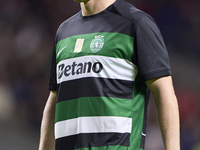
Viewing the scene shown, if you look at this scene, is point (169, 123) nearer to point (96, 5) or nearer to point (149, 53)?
point (149, 53)

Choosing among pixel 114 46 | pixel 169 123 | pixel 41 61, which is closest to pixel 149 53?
pixel 114 46

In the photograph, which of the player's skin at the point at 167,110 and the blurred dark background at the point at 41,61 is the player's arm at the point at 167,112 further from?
the blurred dark background at the point at 41,61

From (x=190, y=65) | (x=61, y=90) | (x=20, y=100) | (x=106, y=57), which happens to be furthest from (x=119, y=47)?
(x=20, y=100)

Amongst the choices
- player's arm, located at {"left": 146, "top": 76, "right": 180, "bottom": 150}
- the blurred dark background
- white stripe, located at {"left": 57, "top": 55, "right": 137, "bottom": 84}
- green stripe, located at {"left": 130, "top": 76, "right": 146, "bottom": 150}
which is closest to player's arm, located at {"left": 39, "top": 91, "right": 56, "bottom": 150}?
white stripe, located at {"left": 57, "top": 55, "right": 137, "bottom": 84}

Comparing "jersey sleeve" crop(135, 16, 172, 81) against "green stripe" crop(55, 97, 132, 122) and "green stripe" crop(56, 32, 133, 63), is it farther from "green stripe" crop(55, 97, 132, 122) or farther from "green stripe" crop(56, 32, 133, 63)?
"green stripe" crop(55, 97, 132, 122)

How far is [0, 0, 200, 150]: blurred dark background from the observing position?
460 cm

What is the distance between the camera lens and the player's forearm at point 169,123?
61.8 inches

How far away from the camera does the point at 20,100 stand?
4.90 meters

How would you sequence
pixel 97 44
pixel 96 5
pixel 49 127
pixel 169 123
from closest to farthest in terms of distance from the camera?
pixel 169 123, pixel 97 44, pixel 96 5, pixel 49 127

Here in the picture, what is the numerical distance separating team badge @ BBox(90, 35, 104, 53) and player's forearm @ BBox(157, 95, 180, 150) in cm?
33

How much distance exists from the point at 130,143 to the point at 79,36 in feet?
1.66

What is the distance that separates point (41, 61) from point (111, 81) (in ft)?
11.0

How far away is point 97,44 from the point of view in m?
1.70

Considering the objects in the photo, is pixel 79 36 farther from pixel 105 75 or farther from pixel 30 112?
pixel 30 112
